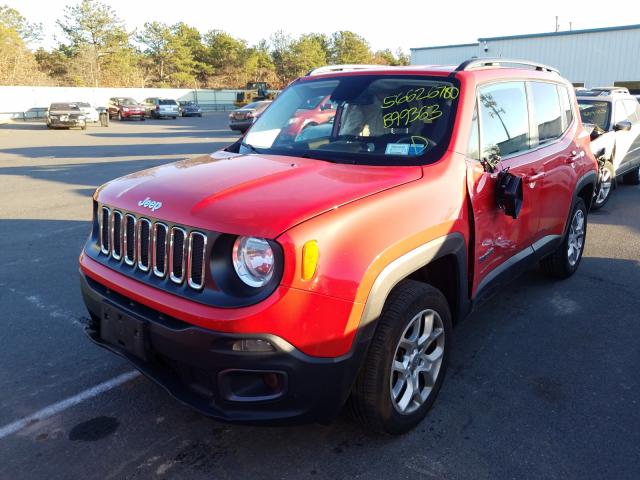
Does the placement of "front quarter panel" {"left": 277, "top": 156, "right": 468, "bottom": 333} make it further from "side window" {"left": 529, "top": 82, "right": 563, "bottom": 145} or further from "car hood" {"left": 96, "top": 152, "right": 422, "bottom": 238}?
"side window" {"left": 529, "top": 82, "right": 563, "bottom": 145}

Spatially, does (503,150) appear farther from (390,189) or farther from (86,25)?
(86,25)

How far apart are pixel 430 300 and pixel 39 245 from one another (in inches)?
213

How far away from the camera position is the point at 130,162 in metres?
14.5

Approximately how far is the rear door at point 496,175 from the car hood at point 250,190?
1.89 feet

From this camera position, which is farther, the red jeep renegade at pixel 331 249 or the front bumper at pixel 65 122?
the front bumper at pixel 65 122

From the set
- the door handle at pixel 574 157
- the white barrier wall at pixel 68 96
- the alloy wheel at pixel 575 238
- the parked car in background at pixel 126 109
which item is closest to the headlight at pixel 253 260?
the door handle at pixel 574 157

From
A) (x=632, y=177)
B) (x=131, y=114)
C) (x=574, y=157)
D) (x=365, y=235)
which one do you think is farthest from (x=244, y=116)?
(x=365, y=235)

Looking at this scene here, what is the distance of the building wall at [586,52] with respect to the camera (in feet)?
98.8

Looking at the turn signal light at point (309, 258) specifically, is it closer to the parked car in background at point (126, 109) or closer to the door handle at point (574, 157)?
the door handle at point (574, 157)

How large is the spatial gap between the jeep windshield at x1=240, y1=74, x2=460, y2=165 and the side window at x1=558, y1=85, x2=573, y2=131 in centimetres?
192

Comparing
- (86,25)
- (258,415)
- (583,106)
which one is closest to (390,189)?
(258,415)

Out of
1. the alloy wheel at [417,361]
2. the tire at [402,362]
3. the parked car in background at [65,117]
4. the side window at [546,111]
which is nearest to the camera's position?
the tire at [402,362]

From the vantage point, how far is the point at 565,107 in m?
4.96

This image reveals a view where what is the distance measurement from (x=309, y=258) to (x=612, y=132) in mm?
8303
